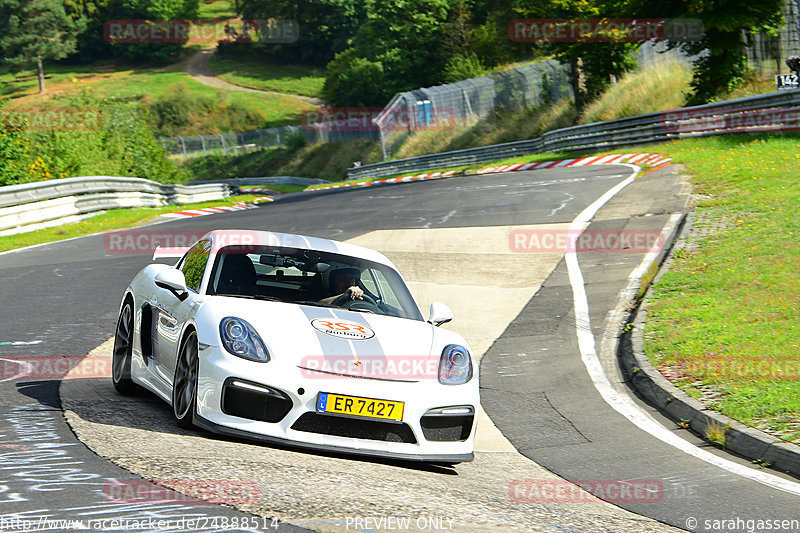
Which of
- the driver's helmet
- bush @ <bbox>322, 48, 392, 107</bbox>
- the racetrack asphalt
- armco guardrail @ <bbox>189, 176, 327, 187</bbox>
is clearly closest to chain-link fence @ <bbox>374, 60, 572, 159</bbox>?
armco guardrail @ <bbox>189, 176, 327, 187</bbox>

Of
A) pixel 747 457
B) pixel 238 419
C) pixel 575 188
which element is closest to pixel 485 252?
pixel 575 188

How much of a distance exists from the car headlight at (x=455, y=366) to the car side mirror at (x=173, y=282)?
1921 mm

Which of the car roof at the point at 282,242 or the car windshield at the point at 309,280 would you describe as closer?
the car windshield at the point at 309,280

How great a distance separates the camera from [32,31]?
10869cm

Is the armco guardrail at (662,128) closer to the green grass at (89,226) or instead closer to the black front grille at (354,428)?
the green grass at (89,226)

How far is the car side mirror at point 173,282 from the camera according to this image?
6695 millimetres

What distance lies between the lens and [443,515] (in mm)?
4785

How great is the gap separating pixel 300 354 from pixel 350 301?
122 cm

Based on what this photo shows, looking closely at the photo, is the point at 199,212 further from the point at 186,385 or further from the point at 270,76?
the point at 270,76

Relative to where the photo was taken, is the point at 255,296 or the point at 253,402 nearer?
the point at 253,402

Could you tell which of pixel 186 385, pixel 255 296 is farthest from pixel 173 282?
pixel 186 385

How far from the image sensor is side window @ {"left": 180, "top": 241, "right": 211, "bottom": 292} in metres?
7.12

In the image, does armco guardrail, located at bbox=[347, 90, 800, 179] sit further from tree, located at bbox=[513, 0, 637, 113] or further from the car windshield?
the car windshield

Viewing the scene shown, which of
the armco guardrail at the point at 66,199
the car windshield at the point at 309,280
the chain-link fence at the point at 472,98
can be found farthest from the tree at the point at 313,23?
the car windshield at the point at 309,280
